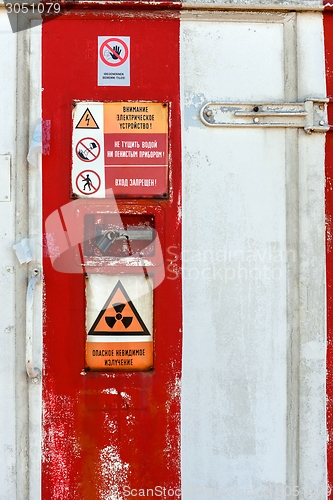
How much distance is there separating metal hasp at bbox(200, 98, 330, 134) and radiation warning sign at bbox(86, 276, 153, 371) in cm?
66

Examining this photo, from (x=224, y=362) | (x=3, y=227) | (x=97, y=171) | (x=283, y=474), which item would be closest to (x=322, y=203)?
(x=224, y=362)

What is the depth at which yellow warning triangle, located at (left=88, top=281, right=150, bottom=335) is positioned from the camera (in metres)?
1.44

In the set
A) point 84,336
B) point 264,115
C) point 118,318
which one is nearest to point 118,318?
point 118,318

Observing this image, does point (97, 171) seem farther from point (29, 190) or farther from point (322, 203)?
point (322, 203)

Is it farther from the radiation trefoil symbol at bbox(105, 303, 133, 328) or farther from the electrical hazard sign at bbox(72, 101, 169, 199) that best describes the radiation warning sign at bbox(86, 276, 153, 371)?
the electrical hazard sign at bbox(72, 101, 169, 199)

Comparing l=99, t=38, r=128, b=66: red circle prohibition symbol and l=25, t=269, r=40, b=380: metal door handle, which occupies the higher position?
l=99, t=38, r=128, b=66: red circle prohibition symbol

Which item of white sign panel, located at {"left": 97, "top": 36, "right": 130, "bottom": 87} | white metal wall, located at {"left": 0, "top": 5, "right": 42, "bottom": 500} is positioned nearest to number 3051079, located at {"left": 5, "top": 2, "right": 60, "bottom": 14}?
white metal wall, located at {"left": 0, "top": 5, "right": 42, "bottom": 500}

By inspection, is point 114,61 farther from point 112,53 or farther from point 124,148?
point 124,148

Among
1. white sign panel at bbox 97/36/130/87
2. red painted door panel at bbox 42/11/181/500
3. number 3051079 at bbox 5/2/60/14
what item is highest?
number 3051079 at bbox 5/2/60/14

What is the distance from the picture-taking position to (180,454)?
56.7 inches

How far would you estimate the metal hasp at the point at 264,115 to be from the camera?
1.46m

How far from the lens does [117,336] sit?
1.44 metres

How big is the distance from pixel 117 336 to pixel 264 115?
0.91m

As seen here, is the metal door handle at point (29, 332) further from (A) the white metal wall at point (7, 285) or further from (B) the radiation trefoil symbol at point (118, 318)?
(B) the radiation trefoil symbol at point (118, 318)
